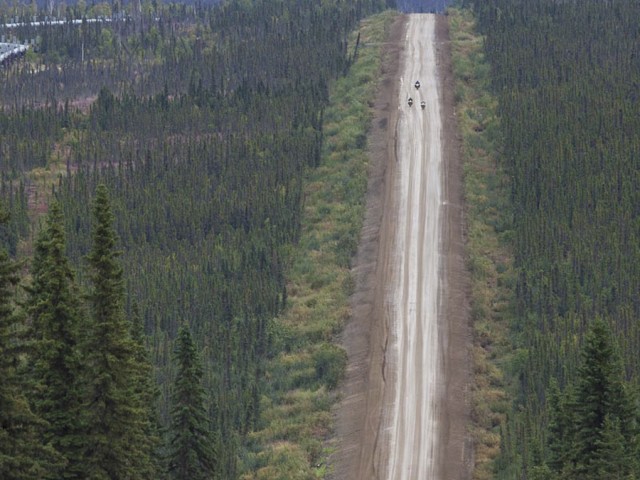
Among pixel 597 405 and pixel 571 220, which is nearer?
pixel 597 405

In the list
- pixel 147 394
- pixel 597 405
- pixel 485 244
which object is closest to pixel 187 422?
pixel 147 394

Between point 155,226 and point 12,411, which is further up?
point 12,411

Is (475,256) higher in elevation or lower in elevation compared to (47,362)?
lower

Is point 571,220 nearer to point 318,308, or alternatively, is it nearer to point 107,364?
point 318,308

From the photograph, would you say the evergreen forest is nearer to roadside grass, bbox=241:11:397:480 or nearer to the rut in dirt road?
roadside grass, bbox=241:11:397:480

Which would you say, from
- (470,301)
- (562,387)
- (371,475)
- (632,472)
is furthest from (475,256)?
(632,472)

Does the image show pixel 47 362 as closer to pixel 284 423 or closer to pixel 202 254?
pixel 284 423
